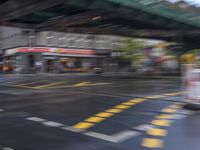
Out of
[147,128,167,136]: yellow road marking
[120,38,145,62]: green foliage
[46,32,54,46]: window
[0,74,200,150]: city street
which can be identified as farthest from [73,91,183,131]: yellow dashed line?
[46,32,54,46]: window

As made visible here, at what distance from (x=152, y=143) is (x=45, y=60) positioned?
4957 centimetres

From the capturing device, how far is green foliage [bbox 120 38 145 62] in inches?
2218

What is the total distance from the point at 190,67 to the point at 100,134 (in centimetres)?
413

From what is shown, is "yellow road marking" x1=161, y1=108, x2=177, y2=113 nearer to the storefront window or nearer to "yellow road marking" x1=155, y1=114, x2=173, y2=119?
"yellow road marking" x1=155, y1=114, x2=173, y2=119

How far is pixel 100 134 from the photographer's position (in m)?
7.09

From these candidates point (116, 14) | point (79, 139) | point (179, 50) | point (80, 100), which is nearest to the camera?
point (79, 139)

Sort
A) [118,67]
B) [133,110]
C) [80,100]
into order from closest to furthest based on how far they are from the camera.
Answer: [133,110], [80,100], [118,67]

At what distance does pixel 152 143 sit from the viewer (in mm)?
6383

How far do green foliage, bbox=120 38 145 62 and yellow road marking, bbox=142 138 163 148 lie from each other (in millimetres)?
49079

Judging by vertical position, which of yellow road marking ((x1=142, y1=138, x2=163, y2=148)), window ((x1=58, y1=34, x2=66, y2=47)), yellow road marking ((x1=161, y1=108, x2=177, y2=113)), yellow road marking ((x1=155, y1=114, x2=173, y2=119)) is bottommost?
yellow road marking ((x1=142, y1=138, x2=163, y2=148))

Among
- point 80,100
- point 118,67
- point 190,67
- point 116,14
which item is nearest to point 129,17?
point 116,14

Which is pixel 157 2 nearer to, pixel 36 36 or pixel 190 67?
pixel 190 67

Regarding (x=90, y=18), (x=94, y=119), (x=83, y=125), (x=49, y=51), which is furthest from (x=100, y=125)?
(x=49, y=51)

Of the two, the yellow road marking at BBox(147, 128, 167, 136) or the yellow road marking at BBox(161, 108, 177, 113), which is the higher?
the yellow road marking at BBox(161, 108, 177, 113)
